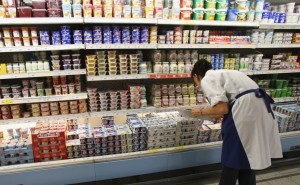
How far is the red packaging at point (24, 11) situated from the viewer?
2.30 meters

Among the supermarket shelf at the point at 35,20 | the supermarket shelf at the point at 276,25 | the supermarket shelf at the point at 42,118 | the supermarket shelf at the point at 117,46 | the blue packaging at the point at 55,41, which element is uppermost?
the supermarket shelf at the point at 35,20

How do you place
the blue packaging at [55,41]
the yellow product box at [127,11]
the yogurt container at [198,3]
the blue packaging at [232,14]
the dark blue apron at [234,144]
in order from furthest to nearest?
1. the blue packaging at [232,14]
2. the yogurt container at [198,3]
3. the yellow product box at [127,11]
4. the blue packaging at [55,41]
5. the dark blue apron at [234,144]

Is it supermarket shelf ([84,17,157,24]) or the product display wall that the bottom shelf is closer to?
the product display wall

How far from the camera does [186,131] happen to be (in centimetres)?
263

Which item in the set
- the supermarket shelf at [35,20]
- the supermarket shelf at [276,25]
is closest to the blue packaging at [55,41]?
the supermarket shelf at [35,20]

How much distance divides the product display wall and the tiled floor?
472 mm

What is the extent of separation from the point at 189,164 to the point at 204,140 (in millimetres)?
357

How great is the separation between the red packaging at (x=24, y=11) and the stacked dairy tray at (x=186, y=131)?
198 cm

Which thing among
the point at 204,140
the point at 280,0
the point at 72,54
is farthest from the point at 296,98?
the point at 72,54

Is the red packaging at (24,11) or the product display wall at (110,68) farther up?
the red packaging at (24,11)

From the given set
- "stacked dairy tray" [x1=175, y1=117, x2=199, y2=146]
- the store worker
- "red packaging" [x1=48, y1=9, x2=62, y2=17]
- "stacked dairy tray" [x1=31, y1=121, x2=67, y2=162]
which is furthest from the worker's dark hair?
"red packaging" [x1=48, y1=9, x2=62, y2=17]

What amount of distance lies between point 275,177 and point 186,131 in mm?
1365

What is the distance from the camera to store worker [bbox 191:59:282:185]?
5.85 ft

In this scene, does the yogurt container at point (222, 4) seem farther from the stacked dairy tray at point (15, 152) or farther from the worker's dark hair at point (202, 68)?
the stacked dairy tray at point (15, 152)
